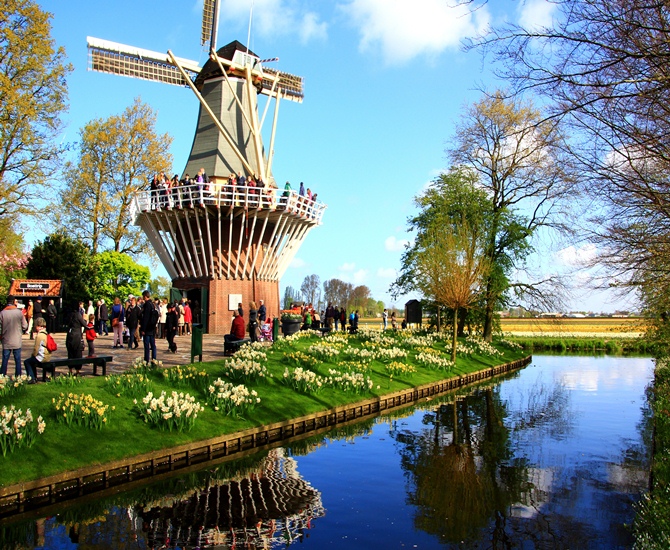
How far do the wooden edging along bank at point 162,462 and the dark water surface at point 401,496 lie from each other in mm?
415

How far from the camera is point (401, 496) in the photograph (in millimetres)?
8617

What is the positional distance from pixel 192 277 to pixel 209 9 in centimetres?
1725

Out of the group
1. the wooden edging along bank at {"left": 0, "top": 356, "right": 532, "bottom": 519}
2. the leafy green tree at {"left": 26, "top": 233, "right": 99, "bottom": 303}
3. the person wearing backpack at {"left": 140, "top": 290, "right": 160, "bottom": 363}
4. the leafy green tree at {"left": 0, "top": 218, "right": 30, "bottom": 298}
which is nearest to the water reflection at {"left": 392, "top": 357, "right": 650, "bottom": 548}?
the wooden edging along bank at {"left": 0, "top": 356, "right": 532, "bottom": 519}

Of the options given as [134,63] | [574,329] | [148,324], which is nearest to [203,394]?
[148,324]

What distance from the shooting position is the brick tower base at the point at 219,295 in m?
30.2

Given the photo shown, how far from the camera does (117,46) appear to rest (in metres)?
35.9

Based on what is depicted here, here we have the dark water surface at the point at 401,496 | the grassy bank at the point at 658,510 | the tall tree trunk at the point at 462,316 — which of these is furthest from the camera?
the tall tree trunk at the point at 462,316

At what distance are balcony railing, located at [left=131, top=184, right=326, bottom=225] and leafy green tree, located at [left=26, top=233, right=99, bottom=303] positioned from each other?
23.2 ft

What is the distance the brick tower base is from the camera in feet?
99.1

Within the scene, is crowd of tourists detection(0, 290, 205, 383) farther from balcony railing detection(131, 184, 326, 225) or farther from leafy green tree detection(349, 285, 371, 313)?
leafy green tree detection(349, 285, 371, 313)

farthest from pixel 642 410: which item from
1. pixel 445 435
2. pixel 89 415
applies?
pixel 89 415

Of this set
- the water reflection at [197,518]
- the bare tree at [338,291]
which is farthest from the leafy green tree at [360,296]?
the water reflection at [197,518]

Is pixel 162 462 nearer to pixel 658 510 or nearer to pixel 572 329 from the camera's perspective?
pixel 658 510

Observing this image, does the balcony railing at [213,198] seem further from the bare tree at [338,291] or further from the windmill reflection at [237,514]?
the bare tree at [338,291]
